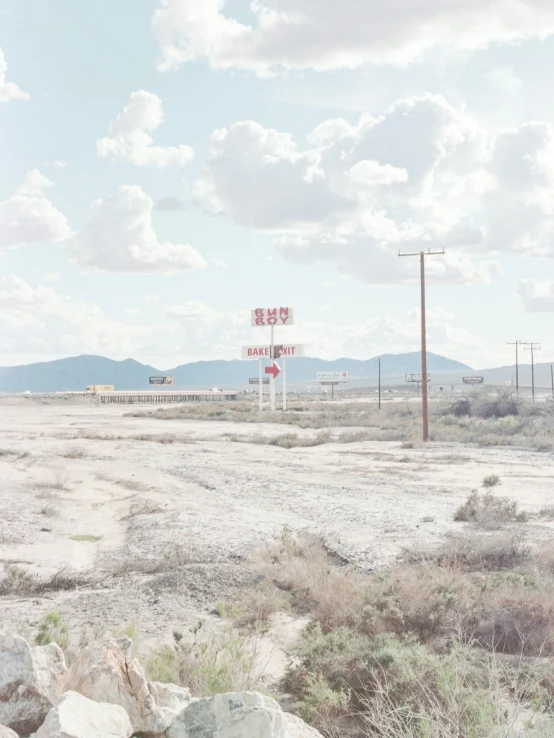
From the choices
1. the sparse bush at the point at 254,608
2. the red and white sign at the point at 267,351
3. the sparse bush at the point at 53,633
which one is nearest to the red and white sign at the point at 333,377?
the red and white sign at the point at 267,351

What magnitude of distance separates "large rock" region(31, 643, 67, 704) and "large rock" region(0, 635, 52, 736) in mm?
51

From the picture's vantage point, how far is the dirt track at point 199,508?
10.9 m

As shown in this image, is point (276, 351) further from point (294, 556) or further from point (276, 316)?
point (294, 556)

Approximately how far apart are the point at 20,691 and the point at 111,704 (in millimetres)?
774

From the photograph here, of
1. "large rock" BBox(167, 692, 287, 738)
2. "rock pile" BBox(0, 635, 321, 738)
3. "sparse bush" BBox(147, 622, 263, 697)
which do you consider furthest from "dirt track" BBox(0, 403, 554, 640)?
"large rock" BBox(167, 692, 287, 738)

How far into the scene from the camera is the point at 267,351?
79.2m

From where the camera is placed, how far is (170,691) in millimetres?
5352

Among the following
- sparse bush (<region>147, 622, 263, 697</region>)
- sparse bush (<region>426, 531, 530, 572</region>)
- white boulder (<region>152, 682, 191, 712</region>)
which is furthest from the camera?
sparse bush (<region>426, 531, 530, 572</region>)

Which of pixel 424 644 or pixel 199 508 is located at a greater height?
pixel 424 644

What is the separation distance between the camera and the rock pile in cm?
450

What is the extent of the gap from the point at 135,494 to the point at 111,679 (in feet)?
54.8

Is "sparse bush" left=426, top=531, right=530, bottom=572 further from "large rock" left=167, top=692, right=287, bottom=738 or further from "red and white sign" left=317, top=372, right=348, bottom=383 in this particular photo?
"red and white sign" left=317, top=372, right=348, bottom=383

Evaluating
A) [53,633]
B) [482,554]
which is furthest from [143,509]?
[53,633]

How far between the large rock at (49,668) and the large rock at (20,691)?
0.17 ft
